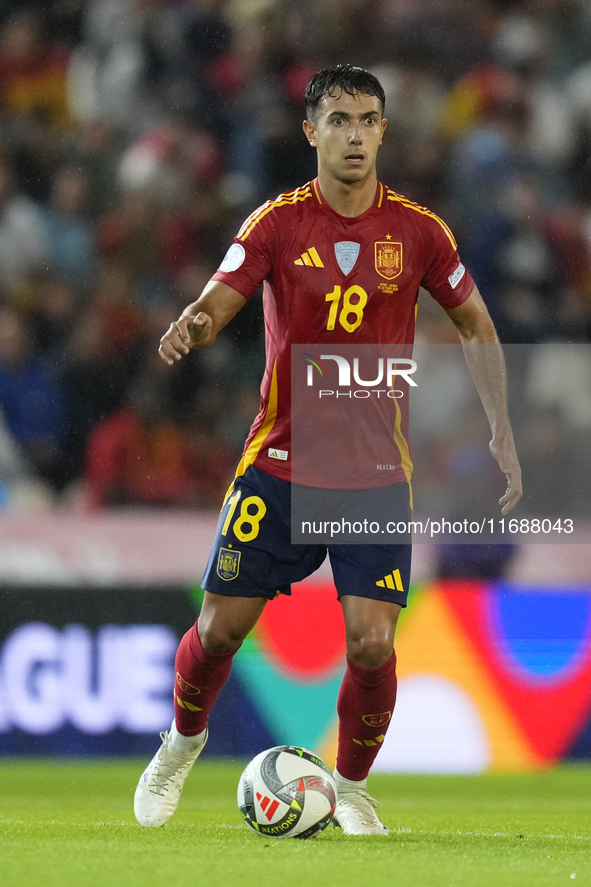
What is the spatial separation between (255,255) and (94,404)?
2.49 metres

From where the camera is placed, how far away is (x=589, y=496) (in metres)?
5.71

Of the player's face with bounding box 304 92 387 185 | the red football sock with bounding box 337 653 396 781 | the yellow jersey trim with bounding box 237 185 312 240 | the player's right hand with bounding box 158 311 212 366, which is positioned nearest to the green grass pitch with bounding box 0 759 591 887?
the red football sock with bounding box 337 653 396 781

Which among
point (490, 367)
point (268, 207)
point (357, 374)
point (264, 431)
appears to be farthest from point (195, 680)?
point (268, 207)

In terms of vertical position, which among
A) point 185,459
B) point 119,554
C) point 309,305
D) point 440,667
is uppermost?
point 309,305

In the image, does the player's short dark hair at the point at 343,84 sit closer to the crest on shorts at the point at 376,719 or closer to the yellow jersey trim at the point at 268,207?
the yellow jersey trim at the point at 268,207

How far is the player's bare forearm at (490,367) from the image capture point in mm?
3939

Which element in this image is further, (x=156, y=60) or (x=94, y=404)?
(x=156, y=60)

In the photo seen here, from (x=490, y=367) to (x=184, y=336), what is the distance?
3.58 feet

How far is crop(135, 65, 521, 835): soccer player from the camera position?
3.65m

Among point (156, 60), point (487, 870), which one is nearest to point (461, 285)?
point (487, 870)

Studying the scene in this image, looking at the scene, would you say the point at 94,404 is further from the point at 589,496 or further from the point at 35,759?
the point at 589,496

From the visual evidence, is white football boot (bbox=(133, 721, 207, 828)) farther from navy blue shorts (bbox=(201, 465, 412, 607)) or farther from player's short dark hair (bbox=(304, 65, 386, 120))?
player's short dark hair (bbox=(304, 65, 386, 120))

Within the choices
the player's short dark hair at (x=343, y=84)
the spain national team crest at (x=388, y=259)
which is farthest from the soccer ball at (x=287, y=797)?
the player's short dark hair at (x=343, y=84)

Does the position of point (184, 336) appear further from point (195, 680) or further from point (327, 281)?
point (195, 680)
